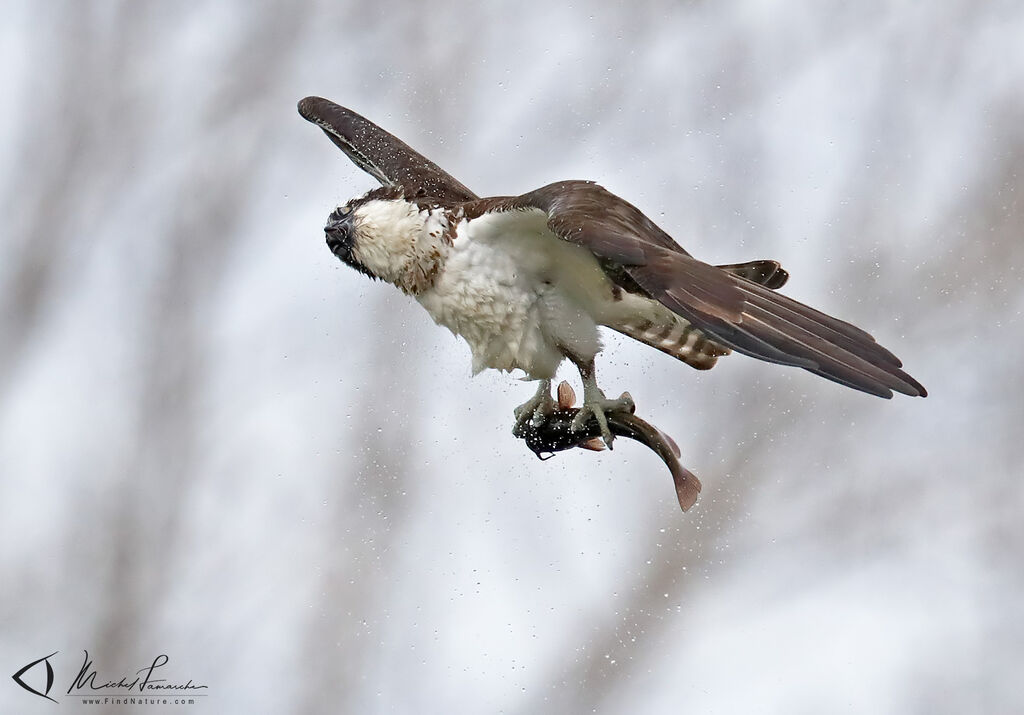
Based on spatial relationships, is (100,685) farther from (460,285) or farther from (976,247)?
(976,247)

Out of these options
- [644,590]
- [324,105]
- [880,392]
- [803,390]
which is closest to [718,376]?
→ [803,390]

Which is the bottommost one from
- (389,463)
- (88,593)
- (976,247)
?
(88,593)

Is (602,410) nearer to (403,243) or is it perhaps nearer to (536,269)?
(536,269)

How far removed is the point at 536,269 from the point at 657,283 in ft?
3.55

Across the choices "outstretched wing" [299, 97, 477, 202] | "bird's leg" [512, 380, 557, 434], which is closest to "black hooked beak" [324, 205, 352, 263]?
"outstretched wing" [299, 97, 477, 202]

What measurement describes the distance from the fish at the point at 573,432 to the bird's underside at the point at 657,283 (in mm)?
65

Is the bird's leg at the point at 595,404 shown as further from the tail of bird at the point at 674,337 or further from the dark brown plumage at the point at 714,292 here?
the dark brown plumage at the point at 714,292

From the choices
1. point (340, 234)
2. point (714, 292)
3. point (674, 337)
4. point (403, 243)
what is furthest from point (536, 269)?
point (714, 292)

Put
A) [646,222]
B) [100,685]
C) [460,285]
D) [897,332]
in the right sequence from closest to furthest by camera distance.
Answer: [646,222] → [460,285] → [100,685] → [897,332]

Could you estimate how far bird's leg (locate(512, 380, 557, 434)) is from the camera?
23.7 ft

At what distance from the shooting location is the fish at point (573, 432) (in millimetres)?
6500

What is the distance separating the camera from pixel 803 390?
10.3 meters

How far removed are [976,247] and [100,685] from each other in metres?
5.80

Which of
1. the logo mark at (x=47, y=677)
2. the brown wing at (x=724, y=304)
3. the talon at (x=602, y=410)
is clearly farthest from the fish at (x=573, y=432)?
the logo mark at (x=47, y=677)
